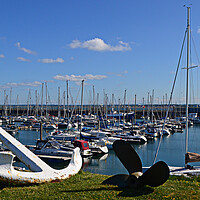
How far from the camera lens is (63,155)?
28641mm

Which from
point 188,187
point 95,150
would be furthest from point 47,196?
point 95,150

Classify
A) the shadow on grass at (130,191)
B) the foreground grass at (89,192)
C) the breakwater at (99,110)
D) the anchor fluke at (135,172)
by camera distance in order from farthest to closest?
the breakwater at (99,110)
the anchor fluke at (135,172)
the shadow on grass at (130,191)
the foreground grass at (89,192)

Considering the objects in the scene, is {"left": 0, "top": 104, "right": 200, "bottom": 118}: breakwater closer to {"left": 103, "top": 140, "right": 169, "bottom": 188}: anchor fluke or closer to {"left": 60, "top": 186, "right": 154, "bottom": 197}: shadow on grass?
{"left": 103, "top": 140, "right": 169, "bottom": 188}: anchor fluke

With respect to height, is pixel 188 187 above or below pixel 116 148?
below

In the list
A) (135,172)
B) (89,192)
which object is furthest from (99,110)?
(89,192)

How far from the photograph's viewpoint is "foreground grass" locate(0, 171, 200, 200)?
886 centimetres

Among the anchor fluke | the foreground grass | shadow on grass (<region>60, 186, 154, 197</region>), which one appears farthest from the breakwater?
shadow on grass (<region>60, 186, 154, 197</region>)

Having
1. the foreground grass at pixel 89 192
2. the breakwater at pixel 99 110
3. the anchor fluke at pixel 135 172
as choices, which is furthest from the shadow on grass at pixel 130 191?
the breakwater at pixel 99 110

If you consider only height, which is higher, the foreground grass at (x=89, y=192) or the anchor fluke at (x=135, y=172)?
the anchor fluke at (x=135, y=172)

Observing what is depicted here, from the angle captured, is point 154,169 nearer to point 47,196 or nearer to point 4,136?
point 47,196

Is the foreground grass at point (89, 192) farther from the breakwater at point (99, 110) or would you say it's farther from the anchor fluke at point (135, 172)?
the breakwater at point (99, 110)

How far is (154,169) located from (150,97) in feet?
203

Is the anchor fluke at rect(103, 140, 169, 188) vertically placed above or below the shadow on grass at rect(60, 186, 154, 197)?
above

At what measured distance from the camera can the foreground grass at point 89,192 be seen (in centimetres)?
886
